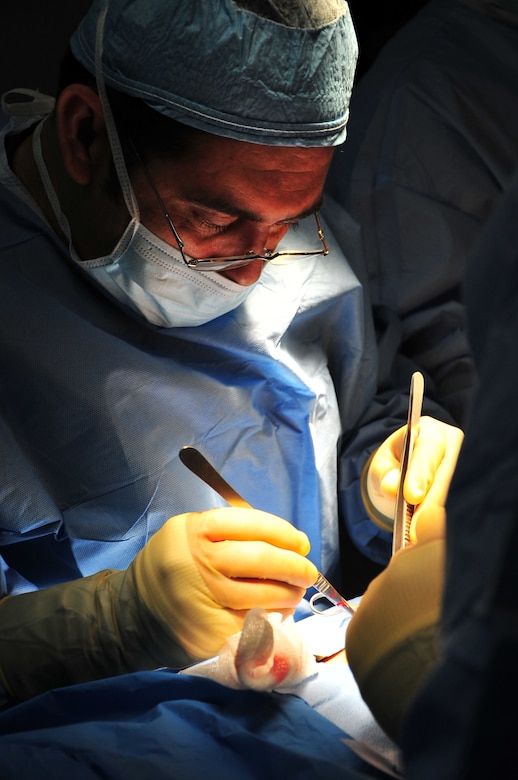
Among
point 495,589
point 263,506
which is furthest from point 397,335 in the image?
point 495,589

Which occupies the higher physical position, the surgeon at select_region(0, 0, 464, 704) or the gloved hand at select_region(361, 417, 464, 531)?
the surgeon at select_region(0, 0, 464, 704)

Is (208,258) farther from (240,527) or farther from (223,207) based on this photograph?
(240,527)

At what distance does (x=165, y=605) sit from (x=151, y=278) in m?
0.70

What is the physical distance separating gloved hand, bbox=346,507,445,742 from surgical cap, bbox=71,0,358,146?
3.12 ft

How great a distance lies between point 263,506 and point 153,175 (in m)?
0.86

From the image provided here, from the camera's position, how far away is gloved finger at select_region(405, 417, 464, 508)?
184cm

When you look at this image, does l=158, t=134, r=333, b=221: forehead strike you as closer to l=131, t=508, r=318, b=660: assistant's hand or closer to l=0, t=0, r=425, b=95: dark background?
l=131, t=508, r=318, b=660: assistant's hand

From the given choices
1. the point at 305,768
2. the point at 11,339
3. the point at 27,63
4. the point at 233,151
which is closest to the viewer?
the point at 305,768

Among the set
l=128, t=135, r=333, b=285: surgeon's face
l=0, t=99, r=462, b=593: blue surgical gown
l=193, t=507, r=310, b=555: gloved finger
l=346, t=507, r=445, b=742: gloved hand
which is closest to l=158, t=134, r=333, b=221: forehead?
l=128, t=135, r=333, b=285: surgeon's face

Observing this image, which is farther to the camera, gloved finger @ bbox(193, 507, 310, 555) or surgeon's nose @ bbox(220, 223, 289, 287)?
surgeon's nose @ bbox(220, 223, 289, 287)

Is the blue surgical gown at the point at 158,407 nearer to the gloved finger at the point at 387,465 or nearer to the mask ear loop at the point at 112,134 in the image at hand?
the gloved finger at the point at 387,465

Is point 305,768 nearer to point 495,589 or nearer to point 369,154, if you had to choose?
point 495,589

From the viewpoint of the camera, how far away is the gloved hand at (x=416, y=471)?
186 cm

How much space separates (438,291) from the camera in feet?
8.09
